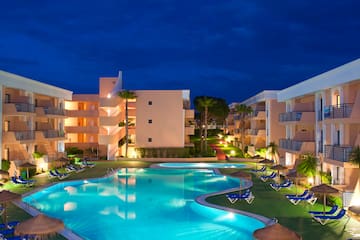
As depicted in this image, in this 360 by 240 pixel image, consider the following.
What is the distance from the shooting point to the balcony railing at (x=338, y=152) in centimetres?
1959

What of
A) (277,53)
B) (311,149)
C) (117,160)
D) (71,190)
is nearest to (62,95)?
(117,160)

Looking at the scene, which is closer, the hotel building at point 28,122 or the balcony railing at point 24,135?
the hotel building at point 28,122

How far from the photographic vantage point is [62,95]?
40.2 m

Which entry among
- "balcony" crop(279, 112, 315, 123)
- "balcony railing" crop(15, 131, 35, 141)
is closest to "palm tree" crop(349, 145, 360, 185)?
"balcony" crop(279, 112, 315, 123)

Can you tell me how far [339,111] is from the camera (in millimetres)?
21219

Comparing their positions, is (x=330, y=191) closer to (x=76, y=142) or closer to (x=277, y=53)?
(x=76, y=142)

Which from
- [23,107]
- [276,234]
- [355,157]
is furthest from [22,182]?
[355,157]

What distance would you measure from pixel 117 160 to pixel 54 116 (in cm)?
890

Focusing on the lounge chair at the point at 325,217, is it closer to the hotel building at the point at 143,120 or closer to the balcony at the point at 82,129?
the hotel building at the point at 143,120

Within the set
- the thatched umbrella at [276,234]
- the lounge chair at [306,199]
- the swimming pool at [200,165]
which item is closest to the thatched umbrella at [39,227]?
the thatched umbrella at [276,234]

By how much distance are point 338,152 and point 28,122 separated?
→ 957 inches

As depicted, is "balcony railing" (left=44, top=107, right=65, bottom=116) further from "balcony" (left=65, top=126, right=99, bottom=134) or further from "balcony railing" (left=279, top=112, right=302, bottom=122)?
"balcony railing" (left=279, top=112, right=302, bottom=122)

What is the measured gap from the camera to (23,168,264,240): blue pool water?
1588 cm

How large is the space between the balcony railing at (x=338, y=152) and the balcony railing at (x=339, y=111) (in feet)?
5.65
